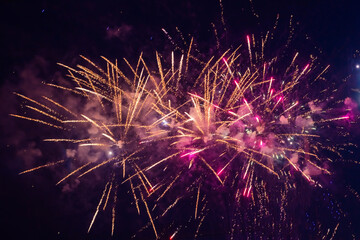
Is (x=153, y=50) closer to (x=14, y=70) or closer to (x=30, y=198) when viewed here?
(x=14, y=70)

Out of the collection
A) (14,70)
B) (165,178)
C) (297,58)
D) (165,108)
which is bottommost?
(165,178)

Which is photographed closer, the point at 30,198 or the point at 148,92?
the point at 148,92

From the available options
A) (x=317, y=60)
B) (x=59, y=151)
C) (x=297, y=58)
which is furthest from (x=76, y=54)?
(x=317, y=60)

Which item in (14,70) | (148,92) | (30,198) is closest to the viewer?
(148,92)

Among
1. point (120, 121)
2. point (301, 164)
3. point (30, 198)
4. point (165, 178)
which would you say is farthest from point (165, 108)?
point (30, 198)

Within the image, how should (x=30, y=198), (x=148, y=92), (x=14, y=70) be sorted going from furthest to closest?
(x=30, y=198) → (x=14, y=70) → (x=148, y=92)

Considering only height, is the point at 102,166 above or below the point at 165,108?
below

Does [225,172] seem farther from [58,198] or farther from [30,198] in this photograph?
[30,198]
